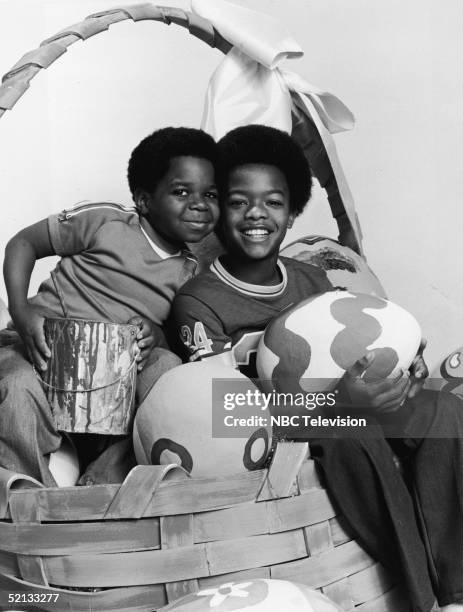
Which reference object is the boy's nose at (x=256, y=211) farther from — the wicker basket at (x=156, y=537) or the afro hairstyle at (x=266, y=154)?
the wicker basket at (x=156, y=537)

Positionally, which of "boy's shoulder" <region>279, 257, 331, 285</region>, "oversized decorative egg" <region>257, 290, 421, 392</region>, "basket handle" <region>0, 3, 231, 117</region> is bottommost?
"oversized decorative egg" <region>257, 290, 421, 392</region>

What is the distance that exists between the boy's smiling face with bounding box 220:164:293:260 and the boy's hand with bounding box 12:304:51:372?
0.36 m

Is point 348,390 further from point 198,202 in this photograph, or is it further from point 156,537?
point 198,202

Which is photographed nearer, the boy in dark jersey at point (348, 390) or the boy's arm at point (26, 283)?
the boy in dark jersey at point (348, 390)

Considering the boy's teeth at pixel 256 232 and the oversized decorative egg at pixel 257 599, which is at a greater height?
the boy's teeth at pixel 256 232

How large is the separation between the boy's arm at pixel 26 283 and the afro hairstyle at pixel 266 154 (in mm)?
321

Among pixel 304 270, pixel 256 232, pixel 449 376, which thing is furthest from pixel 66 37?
pixel 449 376

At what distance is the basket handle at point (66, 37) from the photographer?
157cm

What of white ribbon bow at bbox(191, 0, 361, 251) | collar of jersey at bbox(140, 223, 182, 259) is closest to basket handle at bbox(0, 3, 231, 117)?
white ribbon bow at bbox(191, 0, 361, 251)

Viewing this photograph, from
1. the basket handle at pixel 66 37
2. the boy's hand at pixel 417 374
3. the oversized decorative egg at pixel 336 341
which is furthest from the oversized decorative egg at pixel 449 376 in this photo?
the basket handle at pixel 66 37

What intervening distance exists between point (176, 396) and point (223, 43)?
36.7 inches

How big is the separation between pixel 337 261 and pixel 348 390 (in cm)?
54

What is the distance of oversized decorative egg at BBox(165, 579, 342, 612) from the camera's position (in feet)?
3.56

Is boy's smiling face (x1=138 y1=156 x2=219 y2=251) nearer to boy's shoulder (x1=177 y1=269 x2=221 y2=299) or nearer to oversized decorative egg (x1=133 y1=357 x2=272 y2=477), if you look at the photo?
boy's shoulder (x1=177 y1=269 x2=221 y2=299)
